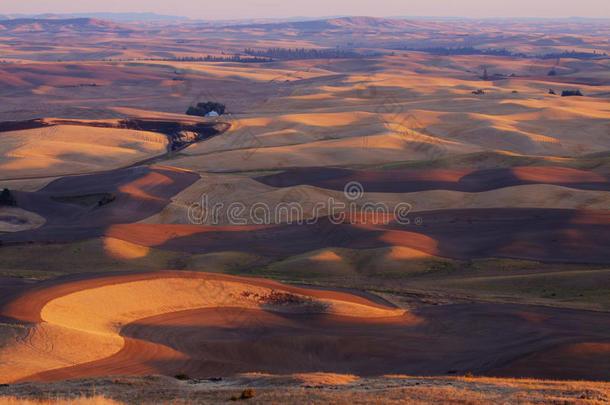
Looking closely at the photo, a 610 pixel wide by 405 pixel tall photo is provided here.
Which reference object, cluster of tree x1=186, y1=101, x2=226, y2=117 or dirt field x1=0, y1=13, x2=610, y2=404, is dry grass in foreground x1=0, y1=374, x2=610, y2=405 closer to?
dirt field x1=0, y1=13, x2=610, y2=404

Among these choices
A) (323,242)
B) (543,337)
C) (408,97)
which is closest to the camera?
(543,337)

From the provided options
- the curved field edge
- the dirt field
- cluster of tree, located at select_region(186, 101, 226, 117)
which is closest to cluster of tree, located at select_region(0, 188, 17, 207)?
the dirt field

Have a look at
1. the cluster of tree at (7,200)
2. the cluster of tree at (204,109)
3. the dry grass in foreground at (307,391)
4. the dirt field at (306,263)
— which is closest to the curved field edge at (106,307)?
the dirt field at (306,263)

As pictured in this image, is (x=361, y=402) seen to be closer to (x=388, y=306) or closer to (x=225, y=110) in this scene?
(x=388, y=306)

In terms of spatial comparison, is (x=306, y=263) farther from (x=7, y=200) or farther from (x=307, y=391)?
(x=7, y=200)

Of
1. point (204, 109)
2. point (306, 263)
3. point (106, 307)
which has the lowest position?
point (306, 263)

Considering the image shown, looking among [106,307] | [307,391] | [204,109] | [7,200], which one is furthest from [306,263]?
[204,109]

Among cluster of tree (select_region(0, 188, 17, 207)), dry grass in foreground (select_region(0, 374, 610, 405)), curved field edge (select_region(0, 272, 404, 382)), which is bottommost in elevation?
cluster of tree (select_region(0, 188, 17, 207))

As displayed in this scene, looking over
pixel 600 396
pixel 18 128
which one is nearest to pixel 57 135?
pixel 18 128

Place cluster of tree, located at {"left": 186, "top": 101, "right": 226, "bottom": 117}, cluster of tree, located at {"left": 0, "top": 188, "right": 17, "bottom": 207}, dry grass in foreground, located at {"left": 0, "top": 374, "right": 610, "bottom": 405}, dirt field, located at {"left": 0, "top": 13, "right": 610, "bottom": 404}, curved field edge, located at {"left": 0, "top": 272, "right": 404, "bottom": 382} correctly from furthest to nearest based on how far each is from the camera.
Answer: cluster of tree, located at {"left": 186, "top": 101, "right": 226, "bottom": 117} → cluster of tree, located at {"left": 0, "top": 188, "right": 17, "bottom": 207} → curved field edge, located at {"left": 0, "top": 272, "right": 404, "bottom": 382} → dirt field, located at {"left": 0, "top": 13, "right": 610, "bottom": 404} → dry grass in foreground, located at {"left": 0, "top": 374, "right": 610, "bottom": 405}
